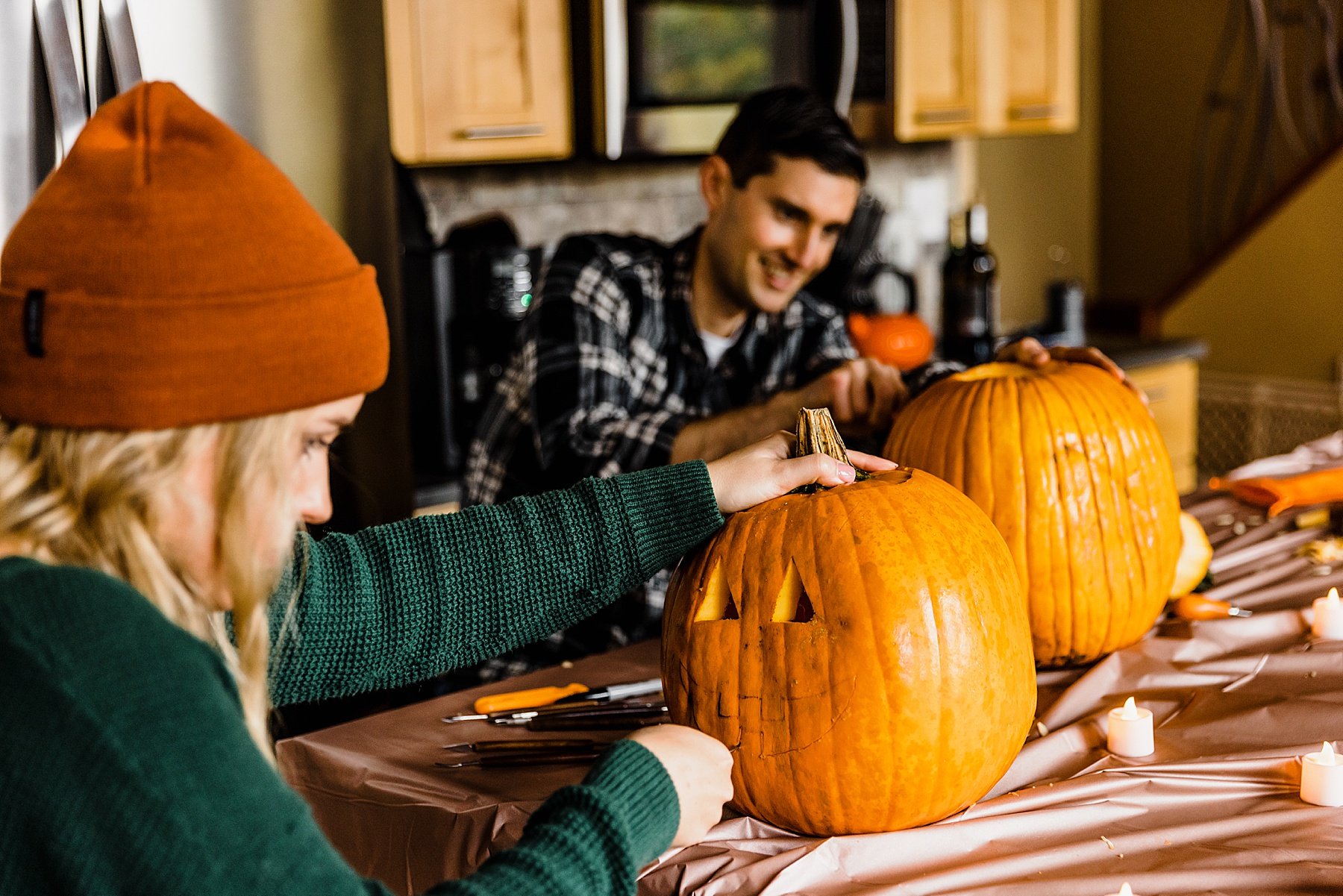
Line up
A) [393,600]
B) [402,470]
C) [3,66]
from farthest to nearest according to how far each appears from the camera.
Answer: [402,470] < [3,66] < [393,600]

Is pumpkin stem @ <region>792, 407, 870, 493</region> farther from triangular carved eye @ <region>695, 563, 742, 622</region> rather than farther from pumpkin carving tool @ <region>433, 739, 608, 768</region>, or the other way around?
pumpkin carving tool @ <region>433, 739, 608, 768</region>

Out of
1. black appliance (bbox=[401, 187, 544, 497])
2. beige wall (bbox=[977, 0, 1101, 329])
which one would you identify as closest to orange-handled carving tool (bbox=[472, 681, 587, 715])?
black appliance (bbox=[401, 187, 544, 497])

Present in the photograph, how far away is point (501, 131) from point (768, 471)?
1589mm

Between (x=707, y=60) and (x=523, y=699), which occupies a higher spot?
(x=707, y=60)

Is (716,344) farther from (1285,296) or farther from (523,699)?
(1285,296)

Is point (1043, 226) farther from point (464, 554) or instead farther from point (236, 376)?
point (236, 376)

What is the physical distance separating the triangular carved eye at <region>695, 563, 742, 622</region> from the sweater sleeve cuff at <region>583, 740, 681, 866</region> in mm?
187

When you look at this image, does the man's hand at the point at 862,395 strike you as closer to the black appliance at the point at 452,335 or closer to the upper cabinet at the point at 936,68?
the black appliance at the point at 452,335

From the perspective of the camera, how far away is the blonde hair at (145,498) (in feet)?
2.22

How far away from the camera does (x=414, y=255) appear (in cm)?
243

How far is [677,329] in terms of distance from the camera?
1853 millimetres

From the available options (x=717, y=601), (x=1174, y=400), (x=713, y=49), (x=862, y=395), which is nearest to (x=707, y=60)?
(x=713, y=49)

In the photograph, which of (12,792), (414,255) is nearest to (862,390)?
(12,792)

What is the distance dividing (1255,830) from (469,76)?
1.99m
